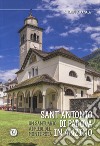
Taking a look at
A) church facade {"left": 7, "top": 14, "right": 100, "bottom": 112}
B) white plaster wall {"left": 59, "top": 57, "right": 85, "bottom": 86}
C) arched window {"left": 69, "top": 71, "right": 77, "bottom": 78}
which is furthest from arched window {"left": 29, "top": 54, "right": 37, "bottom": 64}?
arched window {"left": 69, "top": 71, "right": 77, "bottom": 78}

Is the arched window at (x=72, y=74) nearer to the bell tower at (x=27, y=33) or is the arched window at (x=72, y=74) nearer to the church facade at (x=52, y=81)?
the church facade at (x=52, y=81)

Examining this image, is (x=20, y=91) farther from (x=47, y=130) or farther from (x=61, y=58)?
(x=47, y=130)

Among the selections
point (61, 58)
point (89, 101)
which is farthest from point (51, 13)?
point (61, 58)

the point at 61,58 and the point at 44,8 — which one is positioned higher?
the point at 61,58

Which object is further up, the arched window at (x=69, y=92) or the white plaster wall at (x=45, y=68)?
the white plaster wall at (x=45, y=68)

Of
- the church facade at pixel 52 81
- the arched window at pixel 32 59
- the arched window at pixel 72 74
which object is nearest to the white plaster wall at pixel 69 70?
the church facade at pixel 52 81

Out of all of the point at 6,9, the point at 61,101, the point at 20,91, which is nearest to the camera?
the point at 6,9

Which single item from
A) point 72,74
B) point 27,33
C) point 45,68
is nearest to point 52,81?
point 72,74

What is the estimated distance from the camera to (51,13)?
546cm

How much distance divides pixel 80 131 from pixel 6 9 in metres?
2.86

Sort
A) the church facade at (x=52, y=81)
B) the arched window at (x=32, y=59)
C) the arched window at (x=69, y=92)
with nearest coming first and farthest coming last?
the church facade at (x=52, y=81)
the arched window at (x=69, y=92)
the arched window at (x=32, y=59)

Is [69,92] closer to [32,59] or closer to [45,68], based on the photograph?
[45,68]

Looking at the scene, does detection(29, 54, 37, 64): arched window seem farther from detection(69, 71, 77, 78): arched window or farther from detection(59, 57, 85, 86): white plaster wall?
detection(69, 71, 77, 78): arched window

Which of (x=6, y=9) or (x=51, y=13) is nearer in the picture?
(x=6, y=9)
